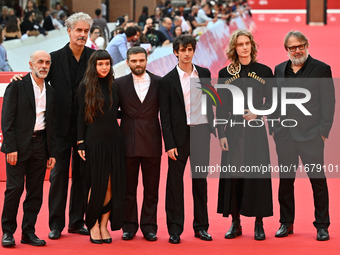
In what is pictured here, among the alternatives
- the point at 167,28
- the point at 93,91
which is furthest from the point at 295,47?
the point at 167,28

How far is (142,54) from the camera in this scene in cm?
639

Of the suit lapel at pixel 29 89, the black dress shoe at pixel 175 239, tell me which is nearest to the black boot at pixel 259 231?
the black dress shoe at pixel 175 239

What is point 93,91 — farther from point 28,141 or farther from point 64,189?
point 64,189

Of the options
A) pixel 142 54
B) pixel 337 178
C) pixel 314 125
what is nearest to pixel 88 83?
pixel 142 54

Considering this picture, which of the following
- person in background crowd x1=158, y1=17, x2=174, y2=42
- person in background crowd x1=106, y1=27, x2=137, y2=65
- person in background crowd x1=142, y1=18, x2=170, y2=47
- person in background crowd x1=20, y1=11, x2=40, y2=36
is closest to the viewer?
person in background crowd x1=106, y1=27, x2=137, y2=65

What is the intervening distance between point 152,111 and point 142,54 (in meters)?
0.51

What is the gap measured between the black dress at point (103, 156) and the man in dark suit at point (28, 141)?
31 cm

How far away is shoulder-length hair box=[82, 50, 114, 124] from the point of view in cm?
626

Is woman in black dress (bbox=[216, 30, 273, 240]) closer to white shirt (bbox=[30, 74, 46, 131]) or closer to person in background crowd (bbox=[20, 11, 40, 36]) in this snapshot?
white shirt (bbox=[30, 74, 46, 131])

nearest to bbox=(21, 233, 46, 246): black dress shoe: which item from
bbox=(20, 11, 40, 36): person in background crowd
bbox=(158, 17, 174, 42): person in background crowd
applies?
bbox=(20, 11, 40, 36): person in background crowd

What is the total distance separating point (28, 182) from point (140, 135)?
105 centimetres

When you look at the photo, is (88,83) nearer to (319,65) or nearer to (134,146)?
(134,146)

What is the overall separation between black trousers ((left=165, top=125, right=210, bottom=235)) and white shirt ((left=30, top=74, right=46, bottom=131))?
1.16m

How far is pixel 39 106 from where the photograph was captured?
6.32m
